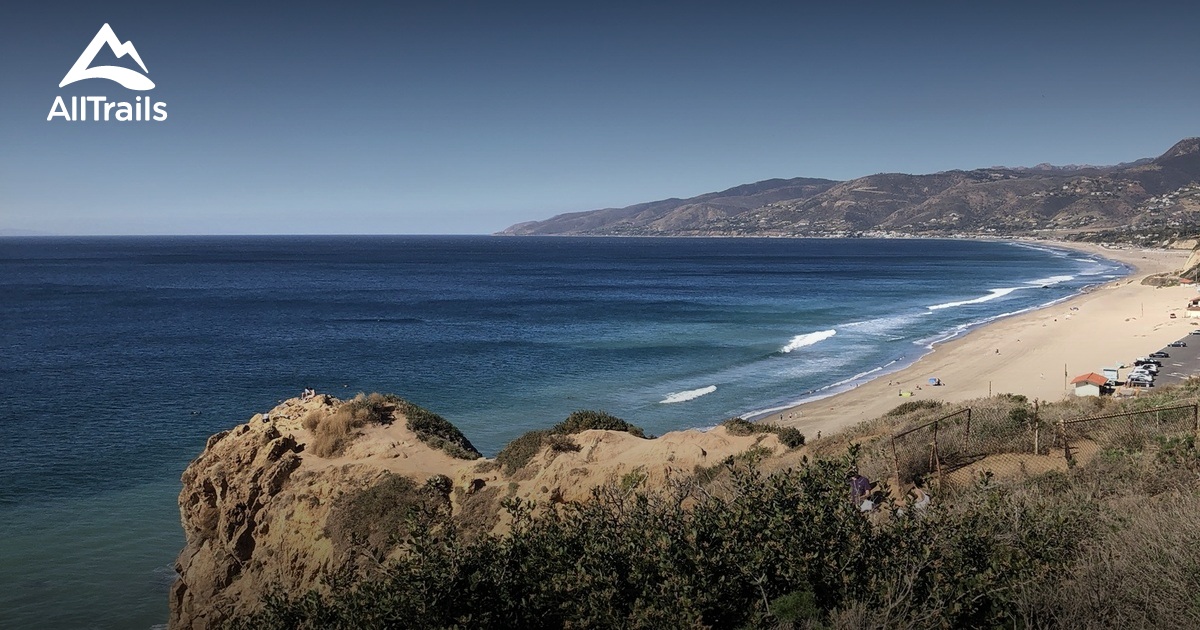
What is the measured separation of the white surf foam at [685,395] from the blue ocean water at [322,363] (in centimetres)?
24

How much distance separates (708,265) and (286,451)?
4784 inches

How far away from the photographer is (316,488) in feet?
53.3

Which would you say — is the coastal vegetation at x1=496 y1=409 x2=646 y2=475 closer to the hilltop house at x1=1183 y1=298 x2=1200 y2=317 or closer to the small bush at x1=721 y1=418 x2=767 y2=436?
the small bush at x1=721 y1=418 x2=767 y2=436

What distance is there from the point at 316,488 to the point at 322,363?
2565 centimetres

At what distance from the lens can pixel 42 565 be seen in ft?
56.4

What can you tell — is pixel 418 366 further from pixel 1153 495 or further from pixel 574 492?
pixel 1153 495

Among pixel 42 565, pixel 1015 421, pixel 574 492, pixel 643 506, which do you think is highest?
pixel 643 506

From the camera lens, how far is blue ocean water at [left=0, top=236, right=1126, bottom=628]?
1898 centimetres

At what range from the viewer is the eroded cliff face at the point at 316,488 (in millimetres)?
14906

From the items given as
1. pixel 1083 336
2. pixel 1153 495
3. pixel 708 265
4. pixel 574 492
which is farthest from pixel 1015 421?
pixel 708 265

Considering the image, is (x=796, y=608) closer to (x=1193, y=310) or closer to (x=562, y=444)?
(x=562, y=444)

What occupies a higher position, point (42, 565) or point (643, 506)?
point (643, 506)

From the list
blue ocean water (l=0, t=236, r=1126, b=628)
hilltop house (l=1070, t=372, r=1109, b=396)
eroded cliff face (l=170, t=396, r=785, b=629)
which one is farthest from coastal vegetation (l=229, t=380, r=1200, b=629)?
hilltop house (l=1070, t=372, r=1109, b=396)

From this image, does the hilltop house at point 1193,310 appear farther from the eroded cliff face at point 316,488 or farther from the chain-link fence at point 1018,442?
the eroded cliff face at point 316,488
